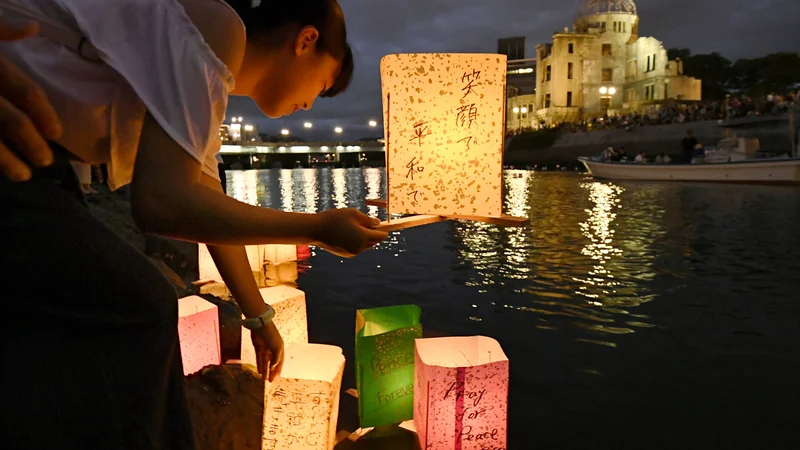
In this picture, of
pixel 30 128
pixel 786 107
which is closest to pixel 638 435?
pixel 30 128

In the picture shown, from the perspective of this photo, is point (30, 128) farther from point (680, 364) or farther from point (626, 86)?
point (626, 86)

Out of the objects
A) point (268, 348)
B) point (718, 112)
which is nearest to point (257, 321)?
point (268, 348)

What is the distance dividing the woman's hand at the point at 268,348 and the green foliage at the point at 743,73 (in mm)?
51287

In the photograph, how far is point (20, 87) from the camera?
773mm

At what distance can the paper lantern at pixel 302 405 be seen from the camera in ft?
6.92

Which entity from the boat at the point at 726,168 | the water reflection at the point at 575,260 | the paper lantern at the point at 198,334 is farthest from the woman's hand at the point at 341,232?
the boat at the point at 726,168

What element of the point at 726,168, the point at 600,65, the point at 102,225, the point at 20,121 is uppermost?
the point at 600,65

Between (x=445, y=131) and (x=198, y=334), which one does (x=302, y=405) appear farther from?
Answer: (x=445, y=131)

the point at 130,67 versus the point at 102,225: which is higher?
the point at 130,67

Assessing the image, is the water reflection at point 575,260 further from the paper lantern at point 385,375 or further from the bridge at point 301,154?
the bridge at point 301,154

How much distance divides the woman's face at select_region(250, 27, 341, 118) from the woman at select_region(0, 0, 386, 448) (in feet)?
0.83

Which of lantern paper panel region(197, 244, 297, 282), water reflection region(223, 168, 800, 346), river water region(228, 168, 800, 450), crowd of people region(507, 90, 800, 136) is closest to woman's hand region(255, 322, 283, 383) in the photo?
river water region(228, 168, 800, 450)

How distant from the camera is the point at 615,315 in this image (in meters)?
4.68

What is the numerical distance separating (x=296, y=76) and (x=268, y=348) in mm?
1046
